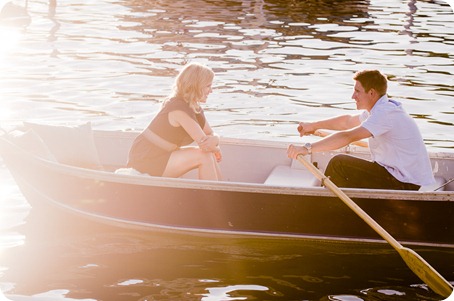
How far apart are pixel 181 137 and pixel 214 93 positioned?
284 inches

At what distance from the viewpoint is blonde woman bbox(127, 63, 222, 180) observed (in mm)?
7570

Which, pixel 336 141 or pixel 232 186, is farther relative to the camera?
pixel 232 186

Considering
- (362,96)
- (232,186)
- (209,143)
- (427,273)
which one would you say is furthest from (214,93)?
(427,273)

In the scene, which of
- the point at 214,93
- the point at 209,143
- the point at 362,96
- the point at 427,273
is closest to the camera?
the point at 427,273

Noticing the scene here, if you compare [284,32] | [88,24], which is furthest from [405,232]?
[88,24]

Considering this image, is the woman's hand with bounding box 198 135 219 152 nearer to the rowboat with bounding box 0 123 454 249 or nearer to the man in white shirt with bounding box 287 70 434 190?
the rowboat with bounding box 0 123 454 249

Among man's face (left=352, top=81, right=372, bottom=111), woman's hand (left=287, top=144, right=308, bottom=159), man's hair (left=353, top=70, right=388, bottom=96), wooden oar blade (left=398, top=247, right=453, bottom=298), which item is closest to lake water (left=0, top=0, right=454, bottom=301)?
wooden oar blade (left=398, top=247, right=453, bottom=298)

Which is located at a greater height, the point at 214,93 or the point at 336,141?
the point at 336,141

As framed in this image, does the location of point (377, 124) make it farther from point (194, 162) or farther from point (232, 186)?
point (194, 162)

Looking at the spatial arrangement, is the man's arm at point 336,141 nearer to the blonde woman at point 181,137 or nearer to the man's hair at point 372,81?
the man's hair at point 372,81

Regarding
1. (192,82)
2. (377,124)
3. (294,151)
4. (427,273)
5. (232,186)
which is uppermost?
(192,82)

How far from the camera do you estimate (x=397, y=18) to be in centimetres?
2616

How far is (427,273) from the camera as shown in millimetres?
6773

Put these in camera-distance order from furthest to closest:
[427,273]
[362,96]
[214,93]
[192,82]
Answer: [214,93] < [192,82] < [362,96] < [427,273]
